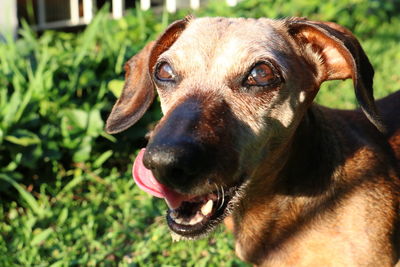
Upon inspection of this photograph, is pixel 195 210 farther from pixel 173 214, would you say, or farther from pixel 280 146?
pixel 280 146

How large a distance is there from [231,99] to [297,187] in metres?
0.61

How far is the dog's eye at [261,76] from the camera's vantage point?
2.82 meters

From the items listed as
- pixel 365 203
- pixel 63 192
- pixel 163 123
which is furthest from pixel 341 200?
pixel 63 192

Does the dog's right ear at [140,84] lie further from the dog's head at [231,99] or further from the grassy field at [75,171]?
the grassy field at [75,171]

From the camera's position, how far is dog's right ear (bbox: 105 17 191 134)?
3.35m

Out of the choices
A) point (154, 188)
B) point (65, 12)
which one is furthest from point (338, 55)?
point (65, 12)

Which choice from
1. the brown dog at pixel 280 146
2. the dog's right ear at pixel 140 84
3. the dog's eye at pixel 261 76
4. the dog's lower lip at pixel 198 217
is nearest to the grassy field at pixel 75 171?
the dog's right ear at pixel 140 84

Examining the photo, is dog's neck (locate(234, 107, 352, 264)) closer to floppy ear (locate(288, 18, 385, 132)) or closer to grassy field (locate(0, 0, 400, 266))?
floppy ear (locate(288, 18, 385, 132))

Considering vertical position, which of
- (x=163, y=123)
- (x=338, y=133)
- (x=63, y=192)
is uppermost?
(x=163, y=123)

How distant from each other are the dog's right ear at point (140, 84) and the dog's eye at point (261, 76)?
0.67m

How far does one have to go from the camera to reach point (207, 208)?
9.14ft

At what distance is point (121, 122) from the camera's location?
3508mm

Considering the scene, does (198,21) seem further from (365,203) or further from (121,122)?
(365,203)

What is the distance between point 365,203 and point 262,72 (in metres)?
0.85
